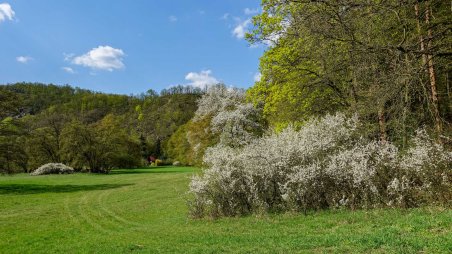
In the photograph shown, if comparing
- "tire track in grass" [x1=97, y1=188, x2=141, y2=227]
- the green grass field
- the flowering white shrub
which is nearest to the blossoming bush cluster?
the green grass field

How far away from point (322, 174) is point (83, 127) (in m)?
50.0

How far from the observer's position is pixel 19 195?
26.5m

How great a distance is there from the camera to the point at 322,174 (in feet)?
38.3

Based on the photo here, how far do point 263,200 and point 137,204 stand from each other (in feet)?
31.7

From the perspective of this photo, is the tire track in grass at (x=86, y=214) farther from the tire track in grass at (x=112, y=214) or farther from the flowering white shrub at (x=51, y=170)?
the flowering white shrub at (x=51, y=170)

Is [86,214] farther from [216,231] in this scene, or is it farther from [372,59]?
[372,59]

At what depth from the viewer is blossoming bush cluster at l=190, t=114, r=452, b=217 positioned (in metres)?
10.2

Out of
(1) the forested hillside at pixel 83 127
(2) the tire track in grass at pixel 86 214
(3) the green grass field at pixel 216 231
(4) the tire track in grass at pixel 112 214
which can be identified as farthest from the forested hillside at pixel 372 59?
(1) the forested hillside at pixel 83 127

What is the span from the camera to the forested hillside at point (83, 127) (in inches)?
1264

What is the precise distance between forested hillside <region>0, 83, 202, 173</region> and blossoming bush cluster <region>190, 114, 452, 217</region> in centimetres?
2425

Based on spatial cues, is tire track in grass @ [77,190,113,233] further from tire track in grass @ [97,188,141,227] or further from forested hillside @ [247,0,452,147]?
forested hillside @ [247,0,452,147]

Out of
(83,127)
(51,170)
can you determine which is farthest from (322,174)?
(83,127)

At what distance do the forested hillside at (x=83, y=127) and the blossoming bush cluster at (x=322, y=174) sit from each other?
2425cm

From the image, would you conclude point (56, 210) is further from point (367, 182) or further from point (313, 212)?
point (367, 182)
